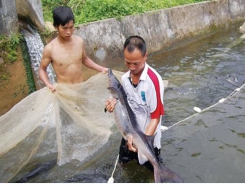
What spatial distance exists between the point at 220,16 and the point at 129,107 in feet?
35.1

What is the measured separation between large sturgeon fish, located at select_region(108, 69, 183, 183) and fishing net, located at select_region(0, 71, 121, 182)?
3.14ft

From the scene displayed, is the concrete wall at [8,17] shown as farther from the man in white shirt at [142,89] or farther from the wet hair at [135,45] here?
the wet hair at [135,45]

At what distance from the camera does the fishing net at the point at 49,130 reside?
3.93 m

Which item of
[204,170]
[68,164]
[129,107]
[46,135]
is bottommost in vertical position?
[204,170]

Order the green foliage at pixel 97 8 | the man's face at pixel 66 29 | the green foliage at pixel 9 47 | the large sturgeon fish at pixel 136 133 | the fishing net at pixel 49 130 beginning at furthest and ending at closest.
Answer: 1. the green foliage at pixel 97 8
2. the green foliage at pixel 9 47
3. the man's face at pixel 66 29
4. the fishing net at pixel 49 130
5. the large sturgeon fish at pixel 136 133

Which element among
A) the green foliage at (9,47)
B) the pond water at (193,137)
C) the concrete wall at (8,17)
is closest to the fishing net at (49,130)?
the pond water at (193,137)

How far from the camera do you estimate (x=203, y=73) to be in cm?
822

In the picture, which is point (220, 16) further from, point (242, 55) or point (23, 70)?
point (23, 70)

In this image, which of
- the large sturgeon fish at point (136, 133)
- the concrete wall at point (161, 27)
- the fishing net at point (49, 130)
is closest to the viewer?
the large sturgeon fish at point (136, 133)

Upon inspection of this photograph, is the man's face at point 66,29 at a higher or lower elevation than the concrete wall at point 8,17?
lower

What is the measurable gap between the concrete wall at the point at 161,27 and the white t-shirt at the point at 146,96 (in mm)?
4545

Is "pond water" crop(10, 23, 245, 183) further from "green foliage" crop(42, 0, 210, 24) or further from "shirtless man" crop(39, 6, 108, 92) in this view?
"green foliage" crop(42, 0, 210, 24)

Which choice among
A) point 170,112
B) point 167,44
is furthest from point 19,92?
point 167,44

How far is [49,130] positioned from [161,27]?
23.4ft
